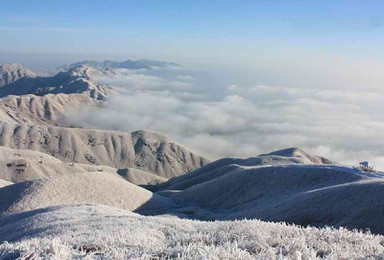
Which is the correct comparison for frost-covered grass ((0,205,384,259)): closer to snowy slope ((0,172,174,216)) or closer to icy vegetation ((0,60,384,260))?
icy vegetation ((0,60,384,260))

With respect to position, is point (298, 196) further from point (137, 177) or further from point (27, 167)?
point (137, 177)

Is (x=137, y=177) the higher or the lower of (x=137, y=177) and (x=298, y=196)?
the lower

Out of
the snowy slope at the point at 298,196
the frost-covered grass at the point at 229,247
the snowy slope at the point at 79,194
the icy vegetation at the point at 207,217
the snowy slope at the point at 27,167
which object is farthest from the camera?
the snowy slope at the point at 27,167

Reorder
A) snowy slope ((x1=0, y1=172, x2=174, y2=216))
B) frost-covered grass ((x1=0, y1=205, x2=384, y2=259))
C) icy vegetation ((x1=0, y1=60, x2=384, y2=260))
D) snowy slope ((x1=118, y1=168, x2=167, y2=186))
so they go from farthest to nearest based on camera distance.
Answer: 1. snowy slope ((x1=118, y1=168, x2=167, y2=186))
2. snowy slope ((x1=0, y1=172, x2=174, y2=216))
3. icy vegetation ((x1=0, y1=60, x2=384, y2=260))
4. frost-covered grass ((x1=0, y1=205, x2=384, y2=259))

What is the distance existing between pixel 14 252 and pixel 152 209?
48.4 metres

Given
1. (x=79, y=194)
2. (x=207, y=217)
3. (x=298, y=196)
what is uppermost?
(x=298, y=196)

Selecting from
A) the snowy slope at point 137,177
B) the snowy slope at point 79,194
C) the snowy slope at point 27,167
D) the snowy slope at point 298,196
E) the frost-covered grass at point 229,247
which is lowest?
the snowy slope at point 137,177

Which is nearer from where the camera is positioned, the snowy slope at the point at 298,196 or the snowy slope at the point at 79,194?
the snowy slope at the point at 298,196

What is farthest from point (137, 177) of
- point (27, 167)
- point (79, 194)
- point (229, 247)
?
point (229, 247)

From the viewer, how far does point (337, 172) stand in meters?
54.4

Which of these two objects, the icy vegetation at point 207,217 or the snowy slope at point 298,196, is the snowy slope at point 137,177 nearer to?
the icy vegetation at point 207,217

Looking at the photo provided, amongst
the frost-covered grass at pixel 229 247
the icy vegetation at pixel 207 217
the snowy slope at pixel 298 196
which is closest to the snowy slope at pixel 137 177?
the icy vegetation at pixel 207 217

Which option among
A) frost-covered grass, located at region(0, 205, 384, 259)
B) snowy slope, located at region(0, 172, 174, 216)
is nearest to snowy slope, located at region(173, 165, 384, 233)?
snowy slope, located at region(0, 172, 174, 216)

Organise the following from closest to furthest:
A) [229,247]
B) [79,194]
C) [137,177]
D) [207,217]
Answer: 1. [229,247]
2. [207,217]
3. [79,194]
4. [137,177]
